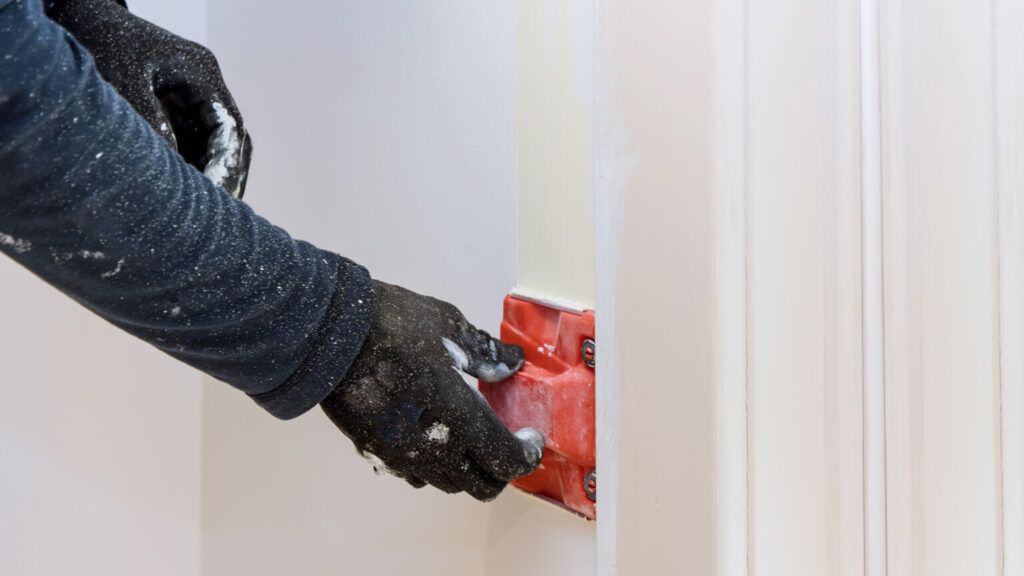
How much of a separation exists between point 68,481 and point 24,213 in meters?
0.85

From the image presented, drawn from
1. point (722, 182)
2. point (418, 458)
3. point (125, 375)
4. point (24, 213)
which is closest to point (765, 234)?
point (722, 182)

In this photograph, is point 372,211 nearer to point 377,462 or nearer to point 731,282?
point 377,462

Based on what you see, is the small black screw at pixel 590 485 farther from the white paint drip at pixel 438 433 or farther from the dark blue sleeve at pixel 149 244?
the dark blue sleeve at pixel 149 244

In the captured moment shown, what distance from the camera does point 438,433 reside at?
30.3 inches

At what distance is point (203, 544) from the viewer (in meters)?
1.40

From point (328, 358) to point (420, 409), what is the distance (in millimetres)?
105

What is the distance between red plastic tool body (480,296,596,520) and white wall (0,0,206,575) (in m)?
0.72

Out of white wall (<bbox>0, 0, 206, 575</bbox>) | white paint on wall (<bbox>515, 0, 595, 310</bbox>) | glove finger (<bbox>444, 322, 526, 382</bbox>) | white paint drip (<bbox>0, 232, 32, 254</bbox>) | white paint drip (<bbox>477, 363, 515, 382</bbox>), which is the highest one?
white paint on wall (<bbox>515, 0, 595, 310</bbox>)

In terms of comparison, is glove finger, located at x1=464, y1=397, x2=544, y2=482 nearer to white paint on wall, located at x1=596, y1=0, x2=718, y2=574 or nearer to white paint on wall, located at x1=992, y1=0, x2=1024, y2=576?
white paint on wall, located at x1=596, y1=0, x2=718, y2=574

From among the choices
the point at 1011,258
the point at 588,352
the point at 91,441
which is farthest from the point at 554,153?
the point at 91,441

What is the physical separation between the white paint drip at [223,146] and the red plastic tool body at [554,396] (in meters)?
0.33

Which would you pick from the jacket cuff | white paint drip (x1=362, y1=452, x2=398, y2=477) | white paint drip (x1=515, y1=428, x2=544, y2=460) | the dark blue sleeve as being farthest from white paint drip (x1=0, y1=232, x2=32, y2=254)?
white paint drip (x1=515, y1=428, x2=544, y2=460)

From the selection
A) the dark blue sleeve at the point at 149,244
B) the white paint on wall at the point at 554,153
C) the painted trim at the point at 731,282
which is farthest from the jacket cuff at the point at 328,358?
the painted trim at the point at 731,282

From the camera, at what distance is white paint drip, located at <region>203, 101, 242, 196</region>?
0.85 meters
